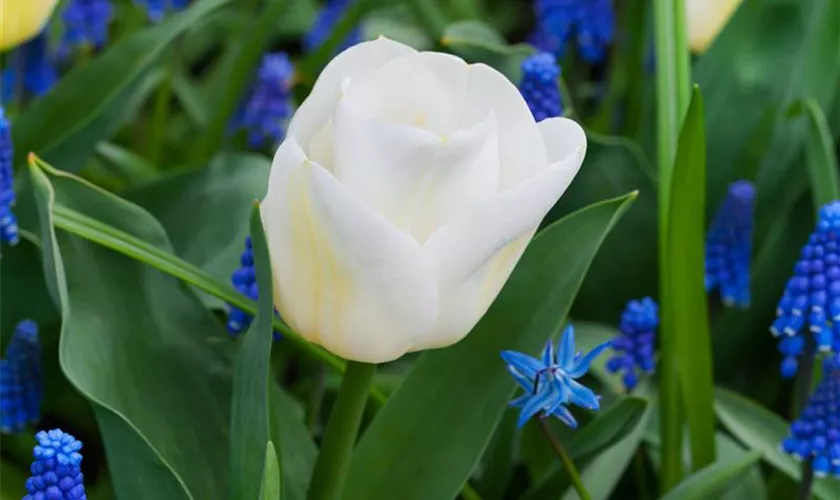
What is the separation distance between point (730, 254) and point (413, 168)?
42cm

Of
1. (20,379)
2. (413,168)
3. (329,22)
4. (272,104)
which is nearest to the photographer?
(413,168)

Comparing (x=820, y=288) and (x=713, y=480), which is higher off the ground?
(x=820, y=288)

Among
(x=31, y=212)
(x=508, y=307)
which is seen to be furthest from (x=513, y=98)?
(x=31, y=212)

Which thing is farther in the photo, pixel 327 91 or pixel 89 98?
pixel 89 98

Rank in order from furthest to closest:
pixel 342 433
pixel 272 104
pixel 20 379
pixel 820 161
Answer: pixel 272 104 → pixel 820 161 → pixel 20 379 → pixel 342 433

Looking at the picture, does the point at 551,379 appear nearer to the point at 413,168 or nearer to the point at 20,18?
the point at 413,168

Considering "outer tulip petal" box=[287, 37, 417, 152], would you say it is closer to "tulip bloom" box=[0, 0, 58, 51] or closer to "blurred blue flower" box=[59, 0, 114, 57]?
"tulip bloom" box=[0, 0, 58, 51]

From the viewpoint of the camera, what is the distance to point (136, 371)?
660mm

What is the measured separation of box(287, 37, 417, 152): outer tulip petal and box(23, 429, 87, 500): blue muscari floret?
16 cm

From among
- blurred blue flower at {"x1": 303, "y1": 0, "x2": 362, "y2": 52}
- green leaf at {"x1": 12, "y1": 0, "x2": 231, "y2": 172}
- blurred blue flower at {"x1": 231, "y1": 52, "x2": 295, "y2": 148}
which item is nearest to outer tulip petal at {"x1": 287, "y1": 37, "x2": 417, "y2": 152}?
green leaf at {"x1": 12, "y1": 0, "x2": 231, "y2": 172}

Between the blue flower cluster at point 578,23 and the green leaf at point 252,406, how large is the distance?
1.97 ft

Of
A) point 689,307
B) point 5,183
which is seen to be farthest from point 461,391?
point 5,183

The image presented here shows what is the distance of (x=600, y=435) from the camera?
68 cm

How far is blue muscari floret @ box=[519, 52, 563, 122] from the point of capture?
0.72 meters
